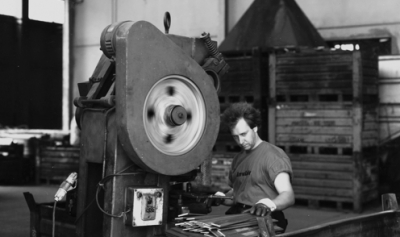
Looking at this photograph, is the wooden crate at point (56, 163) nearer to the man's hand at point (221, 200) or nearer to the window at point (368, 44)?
the window at point (368, 44)

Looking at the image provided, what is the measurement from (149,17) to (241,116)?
24.8ft

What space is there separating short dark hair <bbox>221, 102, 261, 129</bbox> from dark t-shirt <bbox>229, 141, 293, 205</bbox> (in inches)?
6.8

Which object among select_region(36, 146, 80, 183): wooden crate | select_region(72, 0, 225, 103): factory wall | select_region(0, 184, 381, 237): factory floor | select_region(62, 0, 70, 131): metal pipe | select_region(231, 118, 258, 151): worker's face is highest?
select_region(72, 0, 225, 103): factory wall

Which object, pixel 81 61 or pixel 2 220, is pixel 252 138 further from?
pixel 81 61

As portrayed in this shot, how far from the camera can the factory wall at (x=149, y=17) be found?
9.88 meters

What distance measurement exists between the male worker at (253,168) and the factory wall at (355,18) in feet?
19.6

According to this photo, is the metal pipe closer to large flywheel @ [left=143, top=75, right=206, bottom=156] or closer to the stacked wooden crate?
the stacked wooden crate

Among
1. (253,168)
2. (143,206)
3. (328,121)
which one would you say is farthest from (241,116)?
(328,121)

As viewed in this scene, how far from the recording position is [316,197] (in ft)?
24.5

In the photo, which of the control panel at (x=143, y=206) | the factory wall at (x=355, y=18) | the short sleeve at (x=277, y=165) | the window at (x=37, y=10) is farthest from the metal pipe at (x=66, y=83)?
the control panel at (x=143, y=206)

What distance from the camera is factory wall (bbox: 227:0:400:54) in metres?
8.88

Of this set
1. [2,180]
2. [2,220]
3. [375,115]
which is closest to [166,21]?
[2,220]

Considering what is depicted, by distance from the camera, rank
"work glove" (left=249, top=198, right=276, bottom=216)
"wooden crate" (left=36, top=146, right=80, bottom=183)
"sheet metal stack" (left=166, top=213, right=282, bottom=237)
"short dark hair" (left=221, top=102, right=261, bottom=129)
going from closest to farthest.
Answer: "sheet metal stack" (left=166, top=213, right=282, bottom=237), "work glove" (left=249, top=198, right=276, bottom=216), "short dark hair" (left=221, top=102, right=261, bottom=129), "wooden crate" (left=36, top=146, right=80, bottom=183)

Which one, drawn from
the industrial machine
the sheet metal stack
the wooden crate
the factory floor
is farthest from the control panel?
the wooden crate
